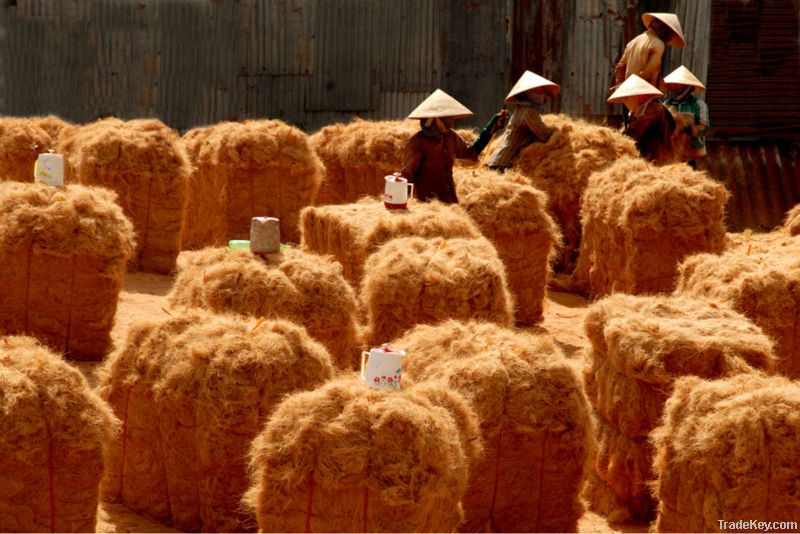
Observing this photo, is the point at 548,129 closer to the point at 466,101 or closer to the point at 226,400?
the point at 466,101

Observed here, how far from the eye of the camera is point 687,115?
16109 millimetres

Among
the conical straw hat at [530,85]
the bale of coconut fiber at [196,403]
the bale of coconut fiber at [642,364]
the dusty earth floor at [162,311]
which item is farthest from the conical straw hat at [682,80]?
the bale of coconut fiber at [196,403]

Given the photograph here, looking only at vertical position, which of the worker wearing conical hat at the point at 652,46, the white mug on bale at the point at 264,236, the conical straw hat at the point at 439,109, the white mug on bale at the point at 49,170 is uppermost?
the worker wearing conical hat at the point at 652,46

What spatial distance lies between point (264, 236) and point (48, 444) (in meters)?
3.54

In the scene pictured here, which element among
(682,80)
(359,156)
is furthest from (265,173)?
(682,80)

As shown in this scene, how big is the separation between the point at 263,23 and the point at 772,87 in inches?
313

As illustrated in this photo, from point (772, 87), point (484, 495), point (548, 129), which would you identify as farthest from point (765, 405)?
point (772, 87)

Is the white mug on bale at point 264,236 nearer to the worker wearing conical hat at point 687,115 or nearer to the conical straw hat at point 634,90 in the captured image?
the conical straw hat at point 634,90

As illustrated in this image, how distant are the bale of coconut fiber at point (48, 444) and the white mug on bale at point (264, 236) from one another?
309 centimetres

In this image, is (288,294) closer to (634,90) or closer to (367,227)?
(367,227)

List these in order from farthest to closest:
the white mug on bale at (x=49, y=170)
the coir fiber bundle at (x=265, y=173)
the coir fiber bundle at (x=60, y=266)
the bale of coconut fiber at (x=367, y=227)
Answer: the coir fiber bundle at (x=265, y=173) → the white mug on bale at (x=49, y=170) → the bale of coconut fiber at (x=367, y=227) → the coir fiber bundle at (x=60, y=266)

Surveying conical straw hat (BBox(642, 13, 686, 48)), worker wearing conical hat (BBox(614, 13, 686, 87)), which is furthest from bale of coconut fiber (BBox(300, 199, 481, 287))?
conical straw hat (BBox(642, 13, 686, 48))

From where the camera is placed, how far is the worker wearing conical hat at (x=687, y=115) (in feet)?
52.4

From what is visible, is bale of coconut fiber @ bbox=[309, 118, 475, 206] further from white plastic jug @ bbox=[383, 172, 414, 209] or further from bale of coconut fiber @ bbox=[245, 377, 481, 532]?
bale of coconut fiber @ bbox=[245, 377, 481, 532]
